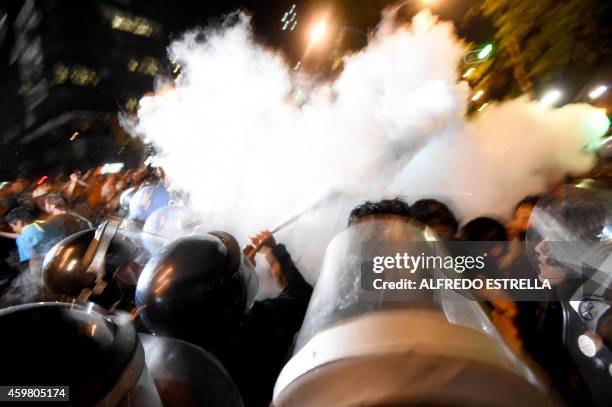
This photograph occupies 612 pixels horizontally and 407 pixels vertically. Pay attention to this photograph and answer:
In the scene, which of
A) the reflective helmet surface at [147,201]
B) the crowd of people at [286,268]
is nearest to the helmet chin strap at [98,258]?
the crowd of people at [286,268]

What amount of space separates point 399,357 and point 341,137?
205 inches

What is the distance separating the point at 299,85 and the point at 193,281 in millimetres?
6852

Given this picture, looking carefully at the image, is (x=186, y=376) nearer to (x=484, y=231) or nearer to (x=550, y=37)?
(x=484, y=231)

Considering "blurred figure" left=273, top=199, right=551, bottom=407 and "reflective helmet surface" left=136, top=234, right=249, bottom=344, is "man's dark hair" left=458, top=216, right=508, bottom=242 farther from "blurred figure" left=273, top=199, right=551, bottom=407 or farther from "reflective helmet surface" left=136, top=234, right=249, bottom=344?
"blurred figure" left=273, top=199, right=551, bottom=407

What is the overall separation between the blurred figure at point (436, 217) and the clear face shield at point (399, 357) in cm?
303

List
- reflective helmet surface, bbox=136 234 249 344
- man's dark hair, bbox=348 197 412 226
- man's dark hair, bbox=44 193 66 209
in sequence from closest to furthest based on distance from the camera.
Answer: man's dark hair, bbox=348 197 412 226 → reflective helmet surface, bbox=136 234 249 344 → man's dark hair, bbox=44 193 66 209

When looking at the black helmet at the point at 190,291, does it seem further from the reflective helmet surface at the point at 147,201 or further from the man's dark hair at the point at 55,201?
the man's dark hair at the point at 55,201

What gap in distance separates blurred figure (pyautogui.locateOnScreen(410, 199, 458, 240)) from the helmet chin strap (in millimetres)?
3403

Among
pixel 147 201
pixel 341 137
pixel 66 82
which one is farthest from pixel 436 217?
pixel 66 82

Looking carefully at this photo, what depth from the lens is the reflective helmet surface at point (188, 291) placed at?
272 cm

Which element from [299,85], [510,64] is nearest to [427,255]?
[299,85]

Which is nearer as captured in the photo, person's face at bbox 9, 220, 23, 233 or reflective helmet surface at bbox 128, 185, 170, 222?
person's face at bbox 9, 220, 23, 233

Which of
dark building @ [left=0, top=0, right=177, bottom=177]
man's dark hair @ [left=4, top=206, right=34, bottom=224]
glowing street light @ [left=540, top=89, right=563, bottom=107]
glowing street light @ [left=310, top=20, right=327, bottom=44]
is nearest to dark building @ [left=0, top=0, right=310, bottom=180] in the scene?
dark building @ [left=0, top=0, right=177, bottom=177]

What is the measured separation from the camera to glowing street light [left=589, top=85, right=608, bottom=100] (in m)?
9.74
